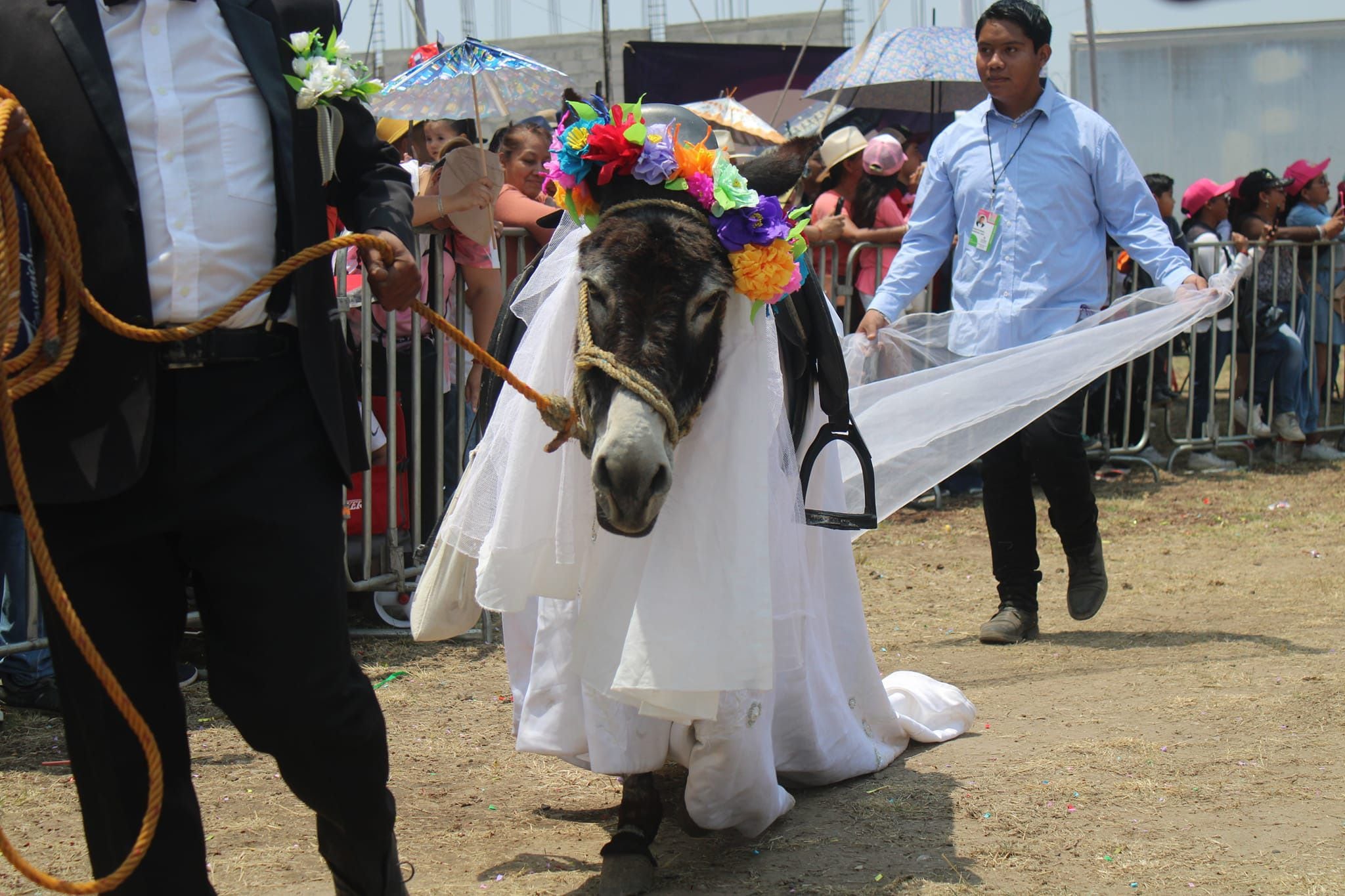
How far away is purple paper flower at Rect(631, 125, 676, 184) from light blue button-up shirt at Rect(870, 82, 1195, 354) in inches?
96.0

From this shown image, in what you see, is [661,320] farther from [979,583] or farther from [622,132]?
[979,583]

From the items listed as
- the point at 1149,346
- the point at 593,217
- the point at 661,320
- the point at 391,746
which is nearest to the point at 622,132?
the point at 593,217

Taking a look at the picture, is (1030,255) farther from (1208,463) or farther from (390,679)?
(1208,463)

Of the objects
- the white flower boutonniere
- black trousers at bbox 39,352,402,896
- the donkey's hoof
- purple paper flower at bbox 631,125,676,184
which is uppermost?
the white flower boutonniere

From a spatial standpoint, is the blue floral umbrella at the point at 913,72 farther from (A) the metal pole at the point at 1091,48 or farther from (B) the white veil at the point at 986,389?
(B) the white veil at the point at 986,389

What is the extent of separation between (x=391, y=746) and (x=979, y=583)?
3470 millimetres

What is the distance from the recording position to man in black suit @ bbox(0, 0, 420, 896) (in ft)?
7.51

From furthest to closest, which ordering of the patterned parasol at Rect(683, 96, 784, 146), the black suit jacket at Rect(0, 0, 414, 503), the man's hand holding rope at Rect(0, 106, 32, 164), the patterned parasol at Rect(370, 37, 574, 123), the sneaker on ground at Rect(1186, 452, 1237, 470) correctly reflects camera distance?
the patterned parasol at Rect(683, 96, 784, 146)
the sneaker on ground at Rect(1186, 452, 1237, 470)
the patterned parasol at Rect(370, 37, 574, 123)
the black suit jacket at Rect(0, 0, 414, 503)
the man's hand holding rope at Rect(0, 106, 32, 164)

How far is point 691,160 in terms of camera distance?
3.23m

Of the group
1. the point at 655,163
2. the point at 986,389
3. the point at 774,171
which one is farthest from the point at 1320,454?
the point at 655,163

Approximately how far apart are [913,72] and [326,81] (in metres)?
9.05

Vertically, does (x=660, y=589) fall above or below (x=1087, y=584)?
above

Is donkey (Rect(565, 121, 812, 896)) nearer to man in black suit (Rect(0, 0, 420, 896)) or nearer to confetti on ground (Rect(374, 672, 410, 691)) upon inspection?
man in black suit (Rect(0, 0, 420, 896))

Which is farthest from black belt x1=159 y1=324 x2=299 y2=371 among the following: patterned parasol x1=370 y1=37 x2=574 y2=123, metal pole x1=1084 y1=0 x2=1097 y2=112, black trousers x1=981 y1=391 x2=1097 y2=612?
metal pole x1=1084 y1=0 x2=1097 y2=112
